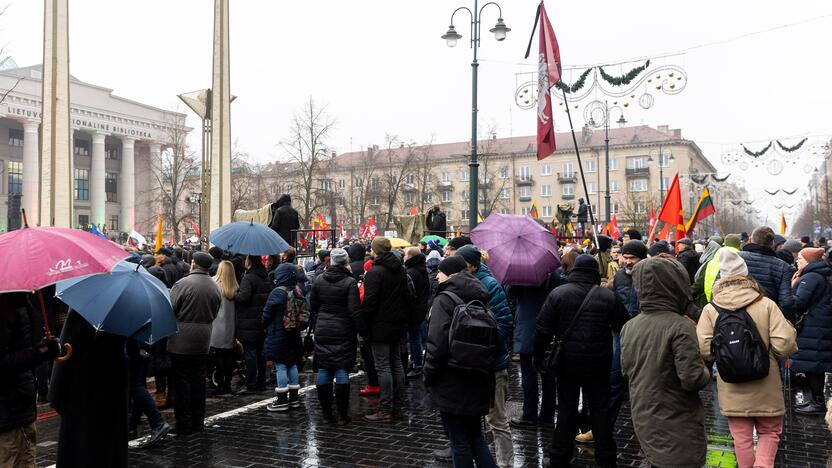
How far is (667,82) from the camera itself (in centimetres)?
1486

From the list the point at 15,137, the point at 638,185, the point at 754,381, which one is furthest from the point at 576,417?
the point at 638,185

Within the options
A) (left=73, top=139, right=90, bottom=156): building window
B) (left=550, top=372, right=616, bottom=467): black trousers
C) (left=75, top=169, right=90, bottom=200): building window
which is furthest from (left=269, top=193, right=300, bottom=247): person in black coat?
(left=73, top=139, right=90, bottom=156): building window

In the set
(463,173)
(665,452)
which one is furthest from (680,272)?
(463,173)

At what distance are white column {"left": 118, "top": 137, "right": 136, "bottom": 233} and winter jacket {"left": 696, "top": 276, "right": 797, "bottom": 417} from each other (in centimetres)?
7005

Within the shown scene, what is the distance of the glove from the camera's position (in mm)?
4320

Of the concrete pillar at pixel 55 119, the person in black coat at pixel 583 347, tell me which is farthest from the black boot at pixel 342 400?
the concrete pillar at pixel 55 119

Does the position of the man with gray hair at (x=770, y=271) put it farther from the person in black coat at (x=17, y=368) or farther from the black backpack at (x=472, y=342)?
the person in black coat at (x=17, y=368)

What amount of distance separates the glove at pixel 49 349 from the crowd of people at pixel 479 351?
0.04 feet

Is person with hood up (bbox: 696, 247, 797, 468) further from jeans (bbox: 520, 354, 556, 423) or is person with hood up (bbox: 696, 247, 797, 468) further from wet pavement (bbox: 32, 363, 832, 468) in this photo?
A: jeans (bbox: 520, 354, 556, 423)

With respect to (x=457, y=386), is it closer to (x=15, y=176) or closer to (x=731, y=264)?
(x=731, y=264)

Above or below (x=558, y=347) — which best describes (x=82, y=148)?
above

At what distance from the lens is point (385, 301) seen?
8070 millimetres

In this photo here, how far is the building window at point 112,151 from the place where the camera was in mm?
72000

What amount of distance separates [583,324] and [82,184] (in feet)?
239
